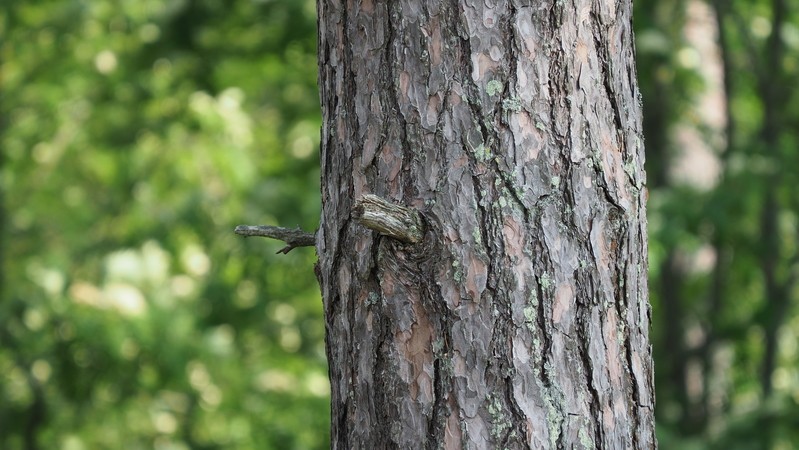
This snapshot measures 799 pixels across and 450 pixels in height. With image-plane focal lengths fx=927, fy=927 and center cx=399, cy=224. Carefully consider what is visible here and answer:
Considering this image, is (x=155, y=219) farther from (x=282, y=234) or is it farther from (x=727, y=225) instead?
(x=282, y=234)

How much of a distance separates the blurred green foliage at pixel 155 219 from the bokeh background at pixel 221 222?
2 cm

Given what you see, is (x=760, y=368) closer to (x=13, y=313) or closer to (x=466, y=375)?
(x=13, y=313)

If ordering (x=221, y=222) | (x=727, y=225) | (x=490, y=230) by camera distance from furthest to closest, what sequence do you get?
1. (x=221, y=222)
2. (x=727, y=225)
3. (x=490, y=230)

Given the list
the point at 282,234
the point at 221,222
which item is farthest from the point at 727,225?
the point at 282,234

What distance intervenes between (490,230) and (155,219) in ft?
15.1

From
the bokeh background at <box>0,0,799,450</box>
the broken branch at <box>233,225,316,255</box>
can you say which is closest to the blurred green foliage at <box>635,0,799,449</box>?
the bokeh background at <box>0,0,799,450</box>

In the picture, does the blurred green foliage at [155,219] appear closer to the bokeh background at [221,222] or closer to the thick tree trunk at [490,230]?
the bokeh background at [221,222]

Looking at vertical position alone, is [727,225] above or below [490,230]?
below

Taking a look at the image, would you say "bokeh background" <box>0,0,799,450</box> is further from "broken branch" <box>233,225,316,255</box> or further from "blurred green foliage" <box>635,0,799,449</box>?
"broken branch" <box>233,225,316,255</box>

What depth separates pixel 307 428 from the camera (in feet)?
19.8

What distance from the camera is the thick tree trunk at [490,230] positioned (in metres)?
1.37

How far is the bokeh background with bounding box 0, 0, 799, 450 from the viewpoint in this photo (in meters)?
5.19

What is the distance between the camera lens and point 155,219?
18.6 ft

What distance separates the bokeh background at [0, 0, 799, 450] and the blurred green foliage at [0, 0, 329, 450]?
0.06 feet
